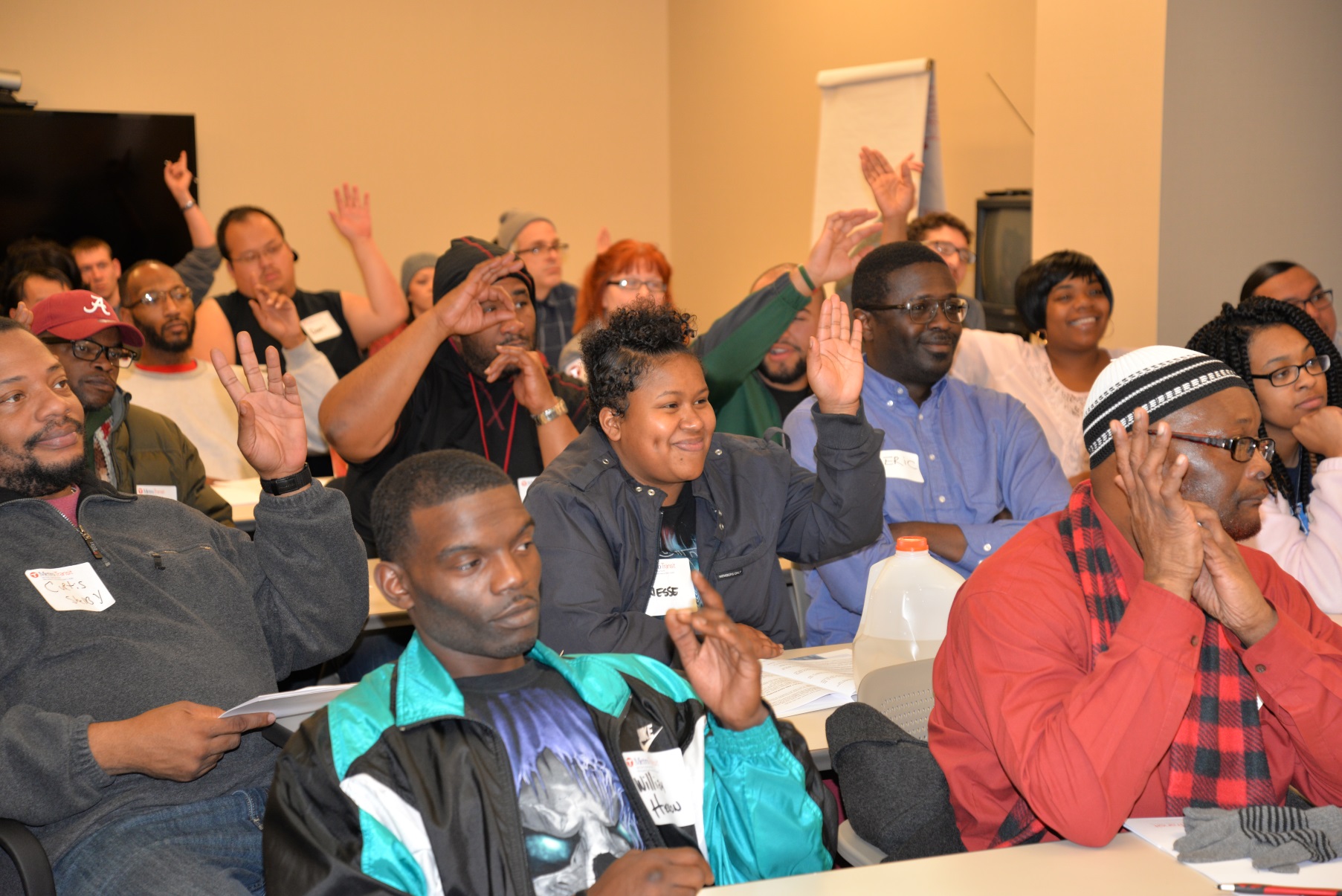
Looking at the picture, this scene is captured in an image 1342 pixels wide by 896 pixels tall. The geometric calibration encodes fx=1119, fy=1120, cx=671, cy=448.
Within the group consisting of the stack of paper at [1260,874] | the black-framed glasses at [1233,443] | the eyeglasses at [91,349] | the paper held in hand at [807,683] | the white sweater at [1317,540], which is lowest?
the paper held in hand at [807,683]

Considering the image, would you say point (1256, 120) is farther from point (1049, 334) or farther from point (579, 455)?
point (579, 455)

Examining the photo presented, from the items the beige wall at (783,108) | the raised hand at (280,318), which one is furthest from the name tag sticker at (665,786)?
the beige wall at (783,108)

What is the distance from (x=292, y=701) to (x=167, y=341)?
323cm

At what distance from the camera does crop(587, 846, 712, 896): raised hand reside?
1449 millimetres

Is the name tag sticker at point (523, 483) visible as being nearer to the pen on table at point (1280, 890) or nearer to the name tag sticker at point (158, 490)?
the name tag sticker at point (158, 490)

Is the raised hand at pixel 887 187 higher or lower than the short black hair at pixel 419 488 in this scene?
higher

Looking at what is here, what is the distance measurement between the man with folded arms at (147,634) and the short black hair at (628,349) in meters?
0.65

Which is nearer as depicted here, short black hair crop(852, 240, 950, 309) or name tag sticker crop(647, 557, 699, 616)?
name tag sticker crop(647, 557, 699, 616)

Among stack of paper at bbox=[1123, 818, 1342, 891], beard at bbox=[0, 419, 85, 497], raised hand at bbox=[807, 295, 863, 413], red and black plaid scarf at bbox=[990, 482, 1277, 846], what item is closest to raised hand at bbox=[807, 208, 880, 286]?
raised hand at bbox=[807, 295, 863, 413]

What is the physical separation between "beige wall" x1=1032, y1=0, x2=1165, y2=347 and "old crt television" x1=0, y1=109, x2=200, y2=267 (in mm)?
5647

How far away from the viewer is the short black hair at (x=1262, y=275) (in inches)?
169

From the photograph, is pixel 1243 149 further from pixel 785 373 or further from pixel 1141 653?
pixel 1141 653

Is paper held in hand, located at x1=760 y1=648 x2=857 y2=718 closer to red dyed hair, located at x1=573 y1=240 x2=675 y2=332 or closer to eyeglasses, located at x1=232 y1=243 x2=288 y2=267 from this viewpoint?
red dyed hair, located at x1=573 y1=240 x2=675 y2=332

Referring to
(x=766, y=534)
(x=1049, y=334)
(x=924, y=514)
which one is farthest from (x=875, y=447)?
(x=1049, y=334)
